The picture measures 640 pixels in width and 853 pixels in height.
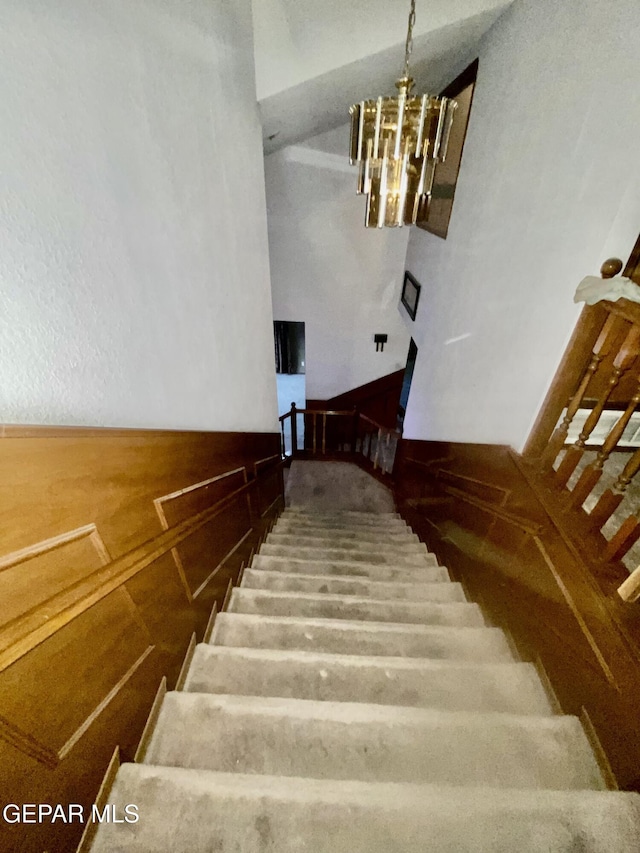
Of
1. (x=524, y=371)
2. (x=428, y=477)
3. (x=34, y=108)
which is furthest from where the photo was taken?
(x=428, y=477)

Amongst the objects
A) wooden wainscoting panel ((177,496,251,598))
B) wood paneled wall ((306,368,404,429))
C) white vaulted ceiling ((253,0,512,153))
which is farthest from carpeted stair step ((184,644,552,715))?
wood paneled wall ((306,368,404,429))

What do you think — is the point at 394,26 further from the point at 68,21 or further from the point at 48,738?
the point at 48,738

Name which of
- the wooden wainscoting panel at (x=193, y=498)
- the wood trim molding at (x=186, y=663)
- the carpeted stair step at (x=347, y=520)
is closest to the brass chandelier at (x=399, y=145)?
the wooden wainscoting panel at (x=193, y=498)

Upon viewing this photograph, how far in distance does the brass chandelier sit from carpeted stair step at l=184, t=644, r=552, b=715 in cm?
201

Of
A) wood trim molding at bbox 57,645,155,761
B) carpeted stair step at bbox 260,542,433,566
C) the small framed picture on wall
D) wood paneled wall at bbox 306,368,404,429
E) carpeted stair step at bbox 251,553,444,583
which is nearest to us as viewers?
wood trim molding at bbox 57,645,155,761

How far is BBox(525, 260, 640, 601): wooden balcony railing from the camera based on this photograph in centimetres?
126

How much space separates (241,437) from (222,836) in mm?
1714

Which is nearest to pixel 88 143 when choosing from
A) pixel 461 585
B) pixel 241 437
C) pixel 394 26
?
pixel 241 437

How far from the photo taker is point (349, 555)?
2.62 metres

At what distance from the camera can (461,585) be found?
2211mm

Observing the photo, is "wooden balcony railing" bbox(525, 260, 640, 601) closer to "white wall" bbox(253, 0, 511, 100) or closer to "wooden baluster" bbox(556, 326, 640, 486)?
"wooden baluster" bbox(556, 326, 640, 486)

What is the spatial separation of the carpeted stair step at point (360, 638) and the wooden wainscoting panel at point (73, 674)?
22.4 inches

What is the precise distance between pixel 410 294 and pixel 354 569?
366 centimetres

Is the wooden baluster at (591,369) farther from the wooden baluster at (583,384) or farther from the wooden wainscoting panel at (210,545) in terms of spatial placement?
the wooden wainscoting panel at (210,545)
